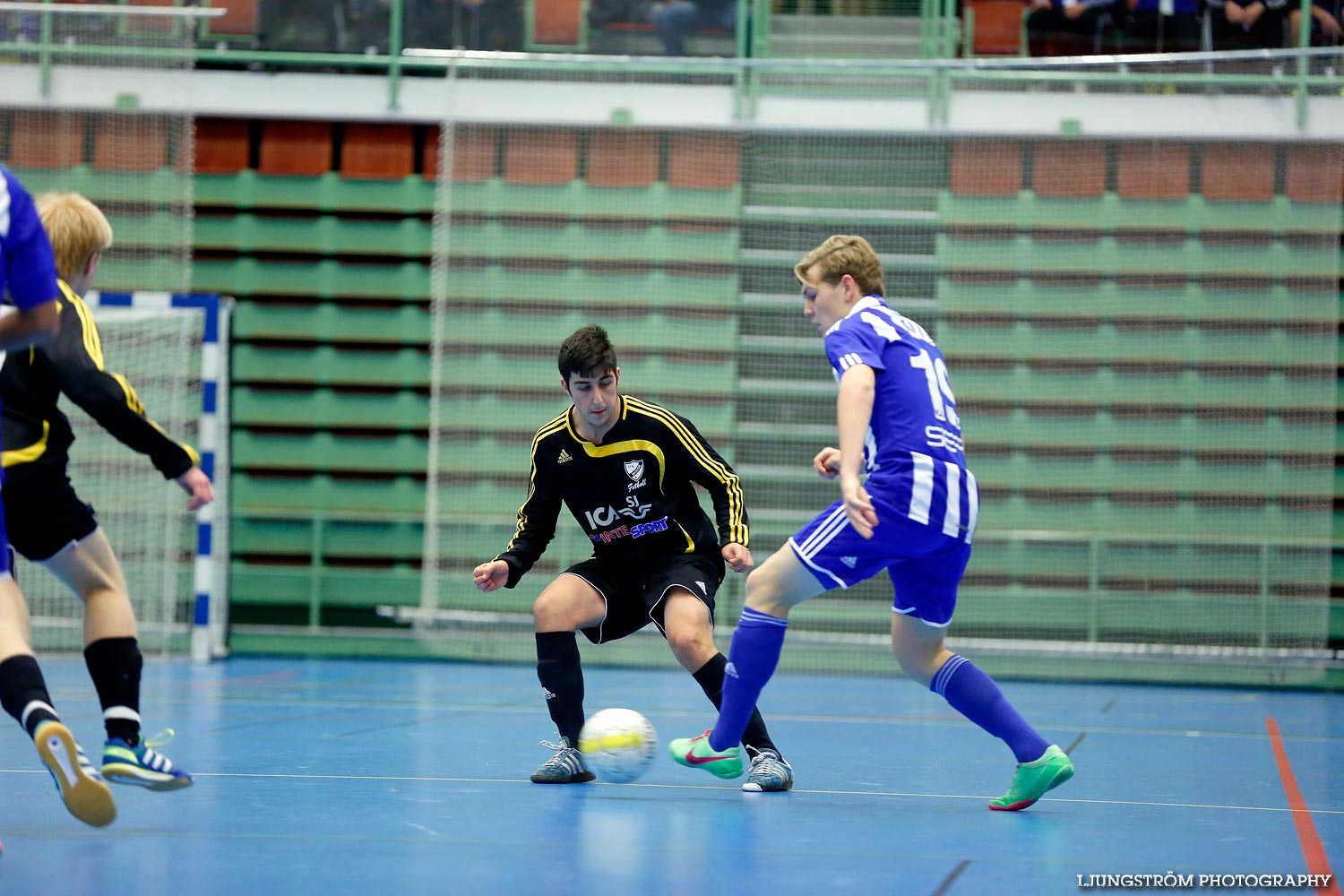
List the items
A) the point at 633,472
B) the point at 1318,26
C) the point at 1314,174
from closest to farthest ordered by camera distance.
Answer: the point at 633,472
the point at 1314,174
the point at 1318,26

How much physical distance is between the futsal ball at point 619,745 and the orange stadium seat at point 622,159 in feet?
21.4

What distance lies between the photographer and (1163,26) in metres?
9.94

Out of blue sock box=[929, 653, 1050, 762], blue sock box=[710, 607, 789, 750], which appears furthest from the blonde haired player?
blue sock box=[929, 653, 1050, 762]

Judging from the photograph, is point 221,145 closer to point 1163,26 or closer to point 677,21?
point 677,21

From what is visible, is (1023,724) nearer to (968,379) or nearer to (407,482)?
(968,379)

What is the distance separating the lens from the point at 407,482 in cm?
1075

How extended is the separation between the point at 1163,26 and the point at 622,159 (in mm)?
3991

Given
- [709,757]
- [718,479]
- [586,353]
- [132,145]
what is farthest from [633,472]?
[132,145]

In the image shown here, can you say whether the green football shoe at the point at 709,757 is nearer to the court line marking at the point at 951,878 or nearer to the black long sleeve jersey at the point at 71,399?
the court line marking at the point at 951,878

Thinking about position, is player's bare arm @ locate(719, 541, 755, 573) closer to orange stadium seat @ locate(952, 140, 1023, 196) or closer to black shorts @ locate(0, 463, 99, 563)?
black shorts @ locate(0, 463, 99, 563)

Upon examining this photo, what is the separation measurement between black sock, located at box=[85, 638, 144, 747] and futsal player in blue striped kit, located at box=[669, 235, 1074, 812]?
1.58m

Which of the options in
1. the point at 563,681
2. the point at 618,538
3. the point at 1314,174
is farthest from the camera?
the point at 1314,174

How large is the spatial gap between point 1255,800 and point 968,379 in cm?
569

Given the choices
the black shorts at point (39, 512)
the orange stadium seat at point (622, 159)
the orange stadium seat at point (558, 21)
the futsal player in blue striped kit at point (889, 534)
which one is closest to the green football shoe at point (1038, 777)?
the futsal player in blue striped kit at point (889, 534)
